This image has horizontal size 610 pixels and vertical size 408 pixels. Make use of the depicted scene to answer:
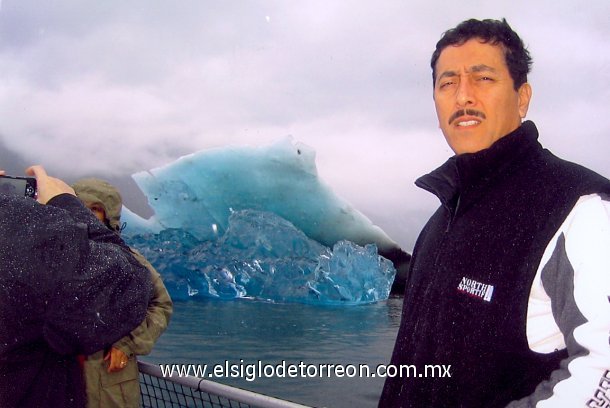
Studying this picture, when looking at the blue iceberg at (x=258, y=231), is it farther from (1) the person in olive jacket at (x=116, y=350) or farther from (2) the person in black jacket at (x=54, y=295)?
(2) the person in black jacket at (x=54, y=295)

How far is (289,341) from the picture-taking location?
8.63 meters

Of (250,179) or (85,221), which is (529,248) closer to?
(85,221)

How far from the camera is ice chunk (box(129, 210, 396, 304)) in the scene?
453 inches

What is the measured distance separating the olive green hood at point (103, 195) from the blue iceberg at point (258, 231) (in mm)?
9476

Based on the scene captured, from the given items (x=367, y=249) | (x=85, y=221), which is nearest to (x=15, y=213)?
(x=85, y=221)

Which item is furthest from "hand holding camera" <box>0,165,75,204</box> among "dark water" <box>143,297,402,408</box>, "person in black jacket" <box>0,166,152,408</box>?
"dark water" <box>143,297,402,408</box>

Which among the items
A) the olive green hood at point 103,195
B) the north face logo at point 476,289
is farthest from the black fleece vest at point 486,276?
the olive green hood at point 103,195

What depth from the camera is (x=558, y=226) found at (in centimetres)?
68

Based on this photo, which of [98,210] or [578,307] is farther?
[98,210]

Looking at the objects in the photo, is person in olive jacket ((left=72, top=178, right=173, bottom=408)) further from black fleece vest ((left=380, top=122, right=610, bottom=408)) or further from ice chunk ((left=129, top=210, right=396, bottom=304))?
ice chunk ((left=129, top=210, right=396, bottom=304))

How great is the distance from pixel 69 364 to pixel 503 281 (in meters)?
0.77

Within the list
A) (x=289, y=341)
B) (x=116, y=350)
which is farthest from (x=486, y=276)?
(x=289, y=341)

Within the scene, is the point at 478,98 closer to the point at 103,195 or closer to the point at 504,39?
the point at 504,39

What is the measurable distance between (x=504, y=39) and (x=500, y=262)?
0.43m
